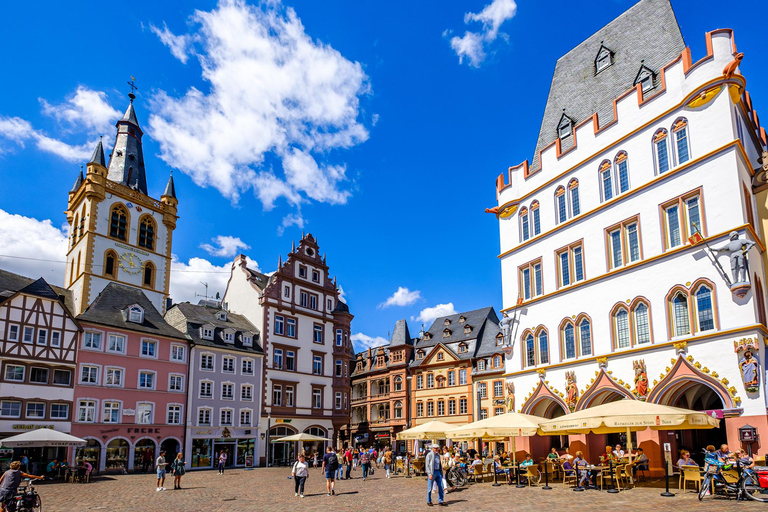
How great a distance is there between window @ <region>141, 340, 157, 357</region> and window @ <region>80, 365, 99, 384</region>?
3.57m

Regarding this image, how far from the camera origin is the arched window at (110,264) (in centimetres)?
5355

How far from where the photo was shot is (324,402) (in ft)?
181

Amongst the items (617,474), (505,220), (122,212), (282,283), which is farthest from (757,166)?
(122,212)

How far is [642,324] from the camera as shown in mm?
25859

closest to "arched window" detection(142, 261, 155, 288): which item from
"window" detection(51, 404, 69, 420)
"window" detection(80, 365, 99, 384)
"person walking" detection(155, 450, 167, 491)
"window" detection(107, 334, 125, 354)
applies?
"window" detection(107, 334, 125, 354)

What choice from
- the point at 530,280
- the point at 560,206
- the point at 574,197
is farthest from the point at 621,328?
the point at 560,206

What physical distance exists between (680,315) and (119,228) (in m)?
48.4

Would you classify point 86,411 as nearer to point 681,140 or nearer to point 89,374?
point 89,374

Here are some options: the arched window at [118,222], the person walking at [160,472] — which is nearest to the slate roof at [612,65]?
the person walking at [160,472]

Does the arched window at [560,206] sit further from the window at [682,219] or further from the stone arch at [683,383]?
the stone arch at [683,383]

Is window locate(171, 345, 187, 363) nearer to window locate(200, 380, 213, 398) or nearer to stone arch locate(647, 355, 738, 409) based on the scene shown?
window locate(200, 380, 213, 398)

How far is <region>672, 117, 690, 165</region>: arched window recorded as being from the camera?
82.7 feet

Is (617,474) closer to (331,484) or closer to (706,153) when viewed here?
(331,484)

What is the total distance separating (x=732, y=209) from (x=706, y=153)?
258cm
